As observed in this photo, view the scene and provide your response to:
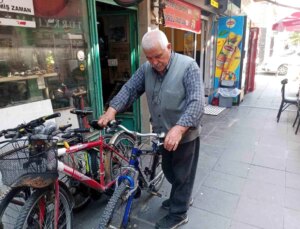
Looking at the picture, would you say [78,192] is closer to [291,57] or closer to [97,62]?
[97,62]

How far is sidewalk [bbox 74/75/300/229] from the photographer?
8.13 ft

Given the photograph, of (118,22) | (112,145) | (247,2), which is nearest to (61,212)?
Result: (112,145)

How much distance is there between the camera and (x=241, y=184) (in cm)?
309

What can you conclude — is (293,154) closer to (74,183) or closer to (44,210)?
(74,183)

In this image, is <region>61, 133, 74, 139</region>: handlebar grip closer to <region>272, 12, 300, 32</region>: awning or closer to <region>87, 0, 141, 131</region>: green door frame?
<region>87, 0, 141, 131</region>: green door frame

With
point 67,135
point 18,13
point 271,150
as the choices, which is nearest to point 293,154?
point 271,150

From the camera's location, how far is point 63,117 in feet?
9.43

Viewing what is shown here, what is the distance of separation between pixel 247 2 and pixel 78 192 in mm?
10196

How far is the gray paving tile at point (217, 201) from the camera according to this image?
8.57 ft

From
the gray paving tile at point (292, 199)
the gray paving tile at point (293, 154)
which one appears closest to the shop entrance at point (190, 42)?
the gray paving tile at point (293, 154)

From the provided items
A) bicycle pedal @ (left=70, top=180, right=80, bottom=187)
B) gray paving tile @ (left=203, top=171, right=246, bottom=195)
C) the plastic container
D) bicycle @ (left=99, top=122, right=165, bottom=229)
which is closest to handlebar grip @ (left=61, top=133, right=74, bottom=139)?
bicycle @ (left=99, top=122, right=165, bottom=229)

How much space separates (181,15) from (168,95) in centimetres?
323

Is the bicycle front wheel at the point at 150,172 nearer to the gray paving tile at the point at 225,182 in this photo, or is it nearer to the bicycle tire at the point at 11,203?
the gray paving tile at the point at 225,182

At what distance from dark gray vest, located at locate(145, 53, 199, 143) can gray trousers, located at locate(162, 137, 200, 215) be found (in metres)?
0.12
